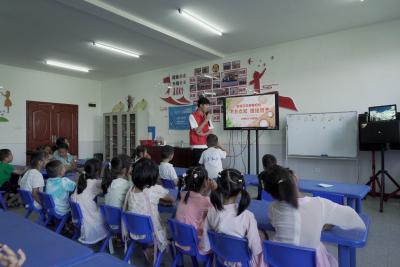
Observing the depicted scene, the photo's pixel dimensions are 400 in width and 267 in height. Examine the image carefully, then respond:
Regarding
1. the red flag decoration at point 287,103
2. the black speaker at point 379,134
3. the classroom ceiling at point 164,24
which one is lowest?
the black speaker at point 379,134

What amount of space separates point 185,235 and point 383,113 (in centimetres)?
382

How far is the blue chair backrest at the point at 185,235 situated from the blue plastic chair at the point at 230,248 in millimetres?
141

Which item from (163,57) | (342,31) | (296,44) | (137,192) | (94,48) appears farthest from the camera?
(163,57)

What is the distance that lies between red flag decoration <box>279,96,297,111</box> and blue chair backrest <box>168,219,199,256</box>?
4.34m

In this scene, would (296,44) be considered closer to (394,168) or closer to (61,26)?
(394,168)

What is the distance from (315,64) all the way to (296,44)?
56cm

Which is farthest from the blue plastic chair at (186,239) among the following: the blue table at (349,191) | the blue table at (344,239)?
the blue table at (349,191)

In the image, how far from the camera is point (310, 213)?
1491mm

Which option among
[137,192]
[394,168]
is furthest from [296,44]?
[137,192]

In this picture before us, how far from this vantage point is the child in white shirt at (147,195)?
2207mm

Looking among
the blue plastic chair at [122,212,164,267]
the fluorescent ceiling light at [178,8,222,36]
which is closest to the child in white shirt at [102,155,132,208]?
the blue plastic chair at [122,212,164,267]

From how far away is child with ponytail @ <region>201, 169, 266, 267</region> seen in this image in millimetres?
1566

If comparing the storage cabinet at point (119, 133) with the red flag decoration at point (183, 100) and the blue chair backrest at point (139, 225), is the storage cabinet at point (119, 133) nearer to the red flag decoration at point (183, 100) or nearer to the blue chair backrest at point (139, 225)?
the red flag decoration at point (183, 100)

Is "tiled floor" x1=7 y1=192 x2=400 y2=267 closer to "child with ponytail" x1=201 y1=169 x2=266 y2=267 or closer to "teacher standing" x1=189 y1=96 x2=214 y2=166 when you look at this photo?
"child with ponytail" x1=201 y1=169 x2=266 y2=267
